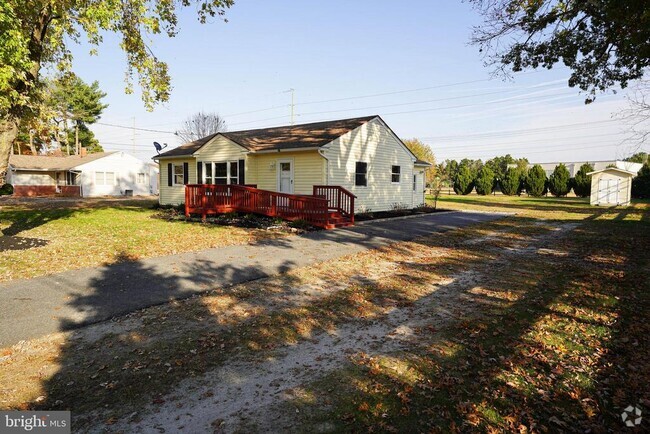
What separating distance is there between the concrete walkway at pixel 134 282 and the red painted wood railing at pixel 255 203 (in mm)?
3298

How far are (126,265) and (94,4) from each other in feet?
26.1

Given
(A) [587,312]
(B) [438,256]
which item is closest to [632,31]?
(B) [438,256]

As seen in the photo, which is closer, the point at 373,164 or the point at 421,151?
the point at 373,164

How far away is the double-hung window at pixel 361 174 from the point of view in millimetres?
19141

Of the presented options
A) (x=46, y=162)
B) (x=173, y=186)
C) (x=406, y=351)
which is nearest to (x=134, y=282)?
(x=406, y=351)

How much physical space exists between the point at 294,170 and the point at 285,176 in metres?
0.68

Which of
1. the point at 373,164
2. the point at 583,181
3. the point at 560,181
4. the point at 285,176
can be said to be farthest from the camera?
the point at 560,181

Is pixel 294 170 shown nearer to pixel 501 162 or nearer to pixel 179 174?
pixel 179 174

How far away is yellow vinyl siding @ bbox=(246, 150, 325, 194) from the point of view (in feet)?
57.1

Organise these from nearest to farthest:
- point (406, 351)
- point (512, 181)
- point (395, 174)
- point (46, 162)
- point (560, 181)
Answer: point (406, 351) → point (395, 174) → point (46, 162) → point (560, 181) → point (512, 181)

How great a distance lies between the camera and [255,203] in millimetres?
15719

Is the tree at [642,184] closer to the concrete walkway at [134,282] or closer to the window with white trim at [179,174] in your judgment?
the concrete walkway at [134,282]

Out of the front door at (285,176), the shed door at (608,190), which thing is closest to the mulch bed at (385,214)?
the front door at (285,176)

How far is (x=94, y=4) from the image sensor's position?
34.9 feet
